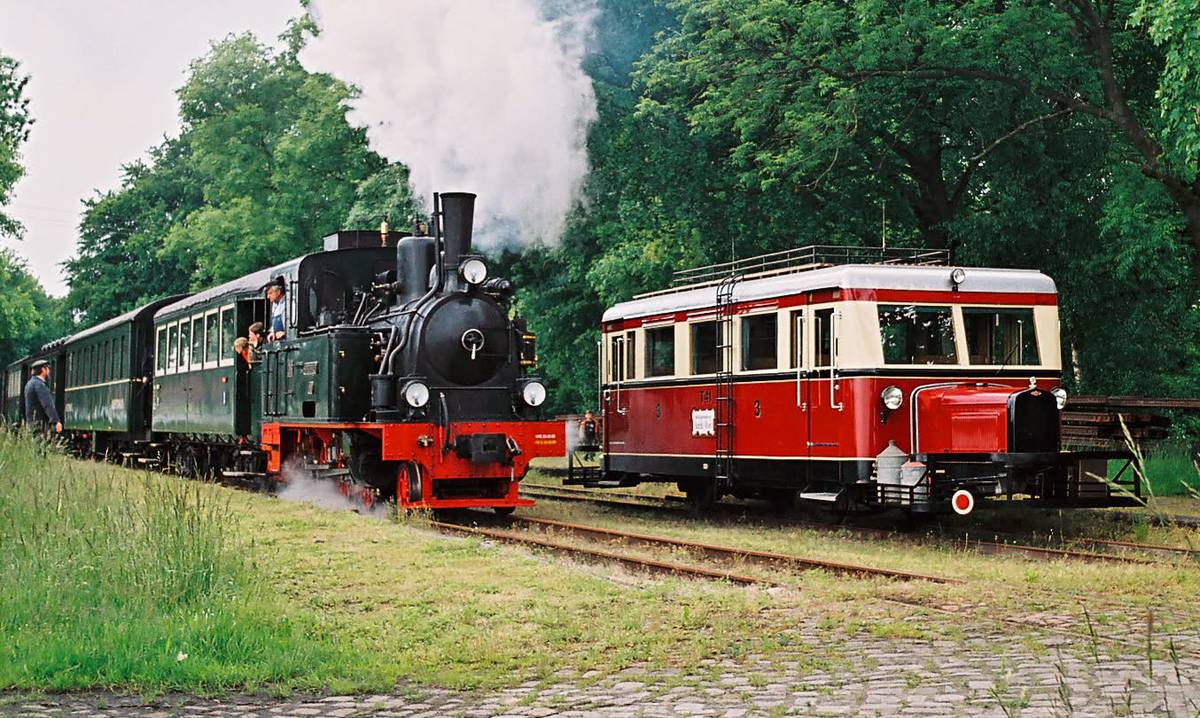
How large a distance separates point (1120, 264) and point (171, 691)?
18024 millimetres

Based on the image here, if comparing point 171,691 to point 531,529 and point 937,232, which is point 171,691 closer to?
point 531,529

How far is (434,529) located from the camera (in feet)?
52.7

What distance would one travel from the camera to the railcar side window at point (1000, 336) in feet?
50.2

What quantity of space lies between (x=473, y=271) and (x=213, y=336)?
7.33m

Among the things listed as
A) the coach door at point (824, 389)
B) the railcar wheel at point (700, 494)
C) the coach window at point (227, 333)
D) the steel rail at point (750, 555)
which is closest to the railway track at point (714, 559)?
the steel rail at point (750, 555)

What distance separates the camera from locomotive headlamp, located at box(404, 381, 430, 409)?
16.7 m

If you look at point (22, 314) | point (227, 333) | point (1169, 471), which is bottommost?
point (1169, 471)

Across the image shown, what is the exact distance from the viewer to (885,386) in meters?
14.7

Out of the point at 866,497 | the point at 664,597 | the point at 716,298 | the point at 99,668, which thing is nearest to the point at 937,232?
the point at 716,298

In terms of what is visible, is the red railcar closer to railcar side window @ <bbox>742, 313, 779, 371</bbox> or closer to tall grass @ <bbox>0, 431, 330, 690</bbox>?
railcar side window @ <bbox>742, 313, 779, 371</bbox>

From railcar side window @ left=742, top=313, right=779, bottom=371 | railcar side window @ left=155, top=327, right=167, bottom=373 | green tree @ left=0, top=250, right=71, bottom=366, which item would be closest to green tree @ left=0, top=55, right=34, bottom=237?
green tree @ left=0, top=250, right=71, bottom=366

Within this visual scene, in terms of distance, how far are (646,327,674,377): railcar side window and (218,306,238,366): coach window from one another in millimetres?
6675

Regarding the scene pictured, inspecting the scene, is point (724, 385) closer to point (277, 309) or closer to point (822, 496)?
point (822, 496)

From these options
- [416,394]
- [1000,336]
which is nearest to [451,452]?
[416,394]
